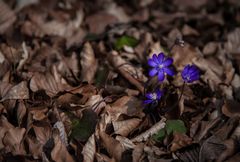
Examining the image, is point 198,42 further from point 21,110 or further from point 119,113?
point 21,110

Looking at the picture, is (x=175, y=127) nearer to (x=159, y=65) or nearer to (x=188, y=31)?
(x=159, y=65)

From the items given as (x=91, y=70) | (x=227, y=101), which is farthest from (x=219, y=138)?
(x=91, y=70)

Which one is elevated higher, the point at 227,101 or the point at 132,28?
the point at 132,28

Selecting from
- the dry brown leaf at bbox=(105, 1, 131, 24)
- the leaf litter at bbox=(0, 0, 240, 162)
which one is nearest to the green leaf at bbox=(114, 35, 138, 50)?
the leaf litter at bbox=(0, 0, 240, 162)

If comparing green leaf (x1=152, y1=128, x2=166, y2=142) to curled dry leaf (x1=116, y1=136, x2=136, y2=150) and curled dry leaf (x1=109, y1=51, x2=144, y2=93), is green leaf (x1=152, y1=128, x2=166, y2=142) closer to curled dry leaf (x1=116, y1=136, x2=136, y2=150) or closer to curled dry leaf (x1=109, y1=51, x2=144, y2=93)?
curled dry leaf (x1=116, y1=136, x2=136, y2=150)

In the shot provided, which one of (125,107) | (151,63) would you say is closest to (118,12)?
(151,63)

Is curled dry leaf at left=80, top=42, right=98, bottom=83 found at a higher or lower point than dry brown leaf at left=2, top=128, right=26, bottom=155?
higher
